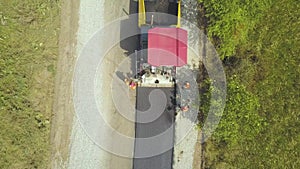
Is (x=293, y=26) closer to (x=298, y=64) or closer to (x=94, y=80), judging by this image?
(x=298, y=64)

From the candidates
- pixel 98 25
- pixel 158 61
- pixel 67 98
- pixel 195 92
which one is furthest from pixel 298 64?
pixel 67 98

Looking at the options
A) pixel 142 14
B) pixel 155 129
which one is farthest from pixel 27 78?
pixel 155 129

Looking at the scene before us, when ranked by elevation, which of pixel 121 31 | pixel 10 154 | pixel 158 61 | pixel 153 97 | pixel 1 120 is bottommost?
pixel 10 154

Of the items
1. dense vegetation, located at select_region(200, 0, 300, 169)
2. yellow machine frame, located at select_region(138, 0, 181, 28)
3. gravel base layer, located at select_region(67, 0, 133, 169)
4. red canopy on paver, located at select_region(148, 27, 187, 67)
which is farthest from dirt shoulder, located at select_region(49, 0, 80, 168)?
dense vegetation, located at select_region(200, 0, 300, 169)

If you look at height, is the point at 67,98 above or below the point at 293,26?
below

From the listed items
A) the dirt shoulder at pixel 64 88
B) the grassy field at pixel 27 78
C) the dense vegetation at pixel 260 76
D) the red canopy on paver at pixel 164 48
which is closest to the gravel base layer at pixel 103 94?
the dirt shoulder at pixel 64 88

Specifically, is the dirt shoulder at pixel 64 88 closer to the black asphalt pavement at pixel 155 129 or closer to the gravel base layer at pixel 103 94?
the gravel base layer at pixel 103 94
